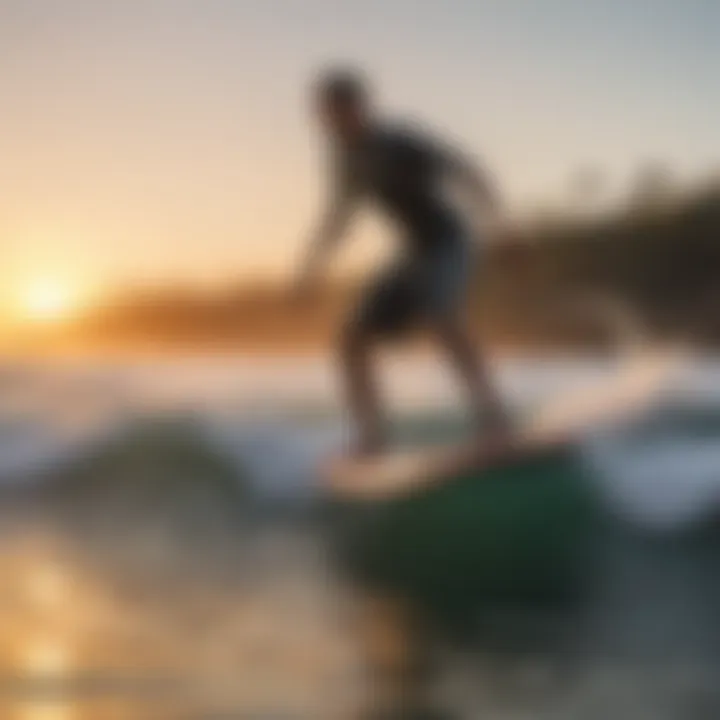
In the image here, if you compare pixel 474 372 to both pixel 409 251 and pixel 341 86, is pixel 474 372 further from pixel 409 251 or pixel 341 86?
pixel 341 86

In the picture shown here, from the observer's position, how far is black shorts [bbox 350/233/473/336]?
1111 millimetres

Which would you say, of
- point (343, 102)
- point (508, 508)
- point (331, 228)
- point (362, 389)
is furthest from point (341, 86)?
point (508, 508)

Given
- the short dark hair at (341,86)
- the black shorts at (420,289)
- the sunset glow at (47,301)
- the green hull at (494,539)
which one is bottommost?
the green hull at (494,539)

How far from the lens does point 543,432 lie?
1.11 meters

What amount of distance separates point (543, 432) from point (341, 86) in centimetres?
36

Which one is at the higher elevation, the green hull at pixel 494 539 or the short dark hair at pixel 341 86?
the short dark hair at pixel 341 86

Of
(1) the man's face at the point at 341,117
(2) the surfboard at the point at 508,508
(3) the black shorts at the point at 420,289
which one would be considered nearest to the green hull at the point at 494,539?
(2) the surfboard at the point at 508,508

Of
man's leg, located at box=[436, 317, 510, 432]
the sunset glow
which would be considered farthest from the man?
the sunset glow

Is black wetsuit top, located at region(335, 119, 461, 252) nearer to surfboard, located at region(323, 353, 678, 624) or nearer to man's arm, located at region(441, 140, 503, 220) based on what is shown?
man's arm, located at region(441, 140, 503, 220)

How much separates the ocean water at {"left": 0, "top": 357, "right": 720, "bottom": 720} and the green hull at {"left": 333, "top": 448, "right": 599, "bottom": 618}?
3 centimetres

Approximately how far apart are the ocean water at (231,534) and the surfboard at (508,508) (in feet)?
0.05

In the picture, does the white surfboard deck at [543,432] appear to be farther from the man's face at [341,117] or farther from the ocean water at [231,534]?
the man's face at [341,117]

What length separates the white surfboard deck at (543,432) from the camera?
1104 mm

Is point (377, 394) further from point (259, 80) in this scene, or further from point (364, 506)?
point (259, 80)
